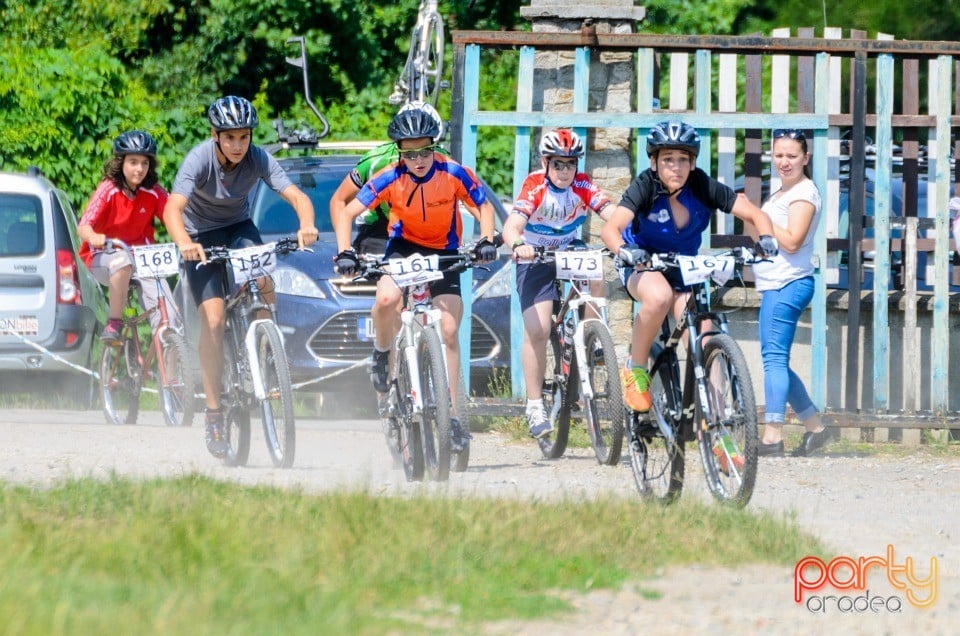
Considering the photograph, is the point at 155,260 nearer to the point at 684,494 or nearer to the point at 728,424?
the point at 684,494

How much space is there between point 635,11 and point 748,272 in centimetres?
179

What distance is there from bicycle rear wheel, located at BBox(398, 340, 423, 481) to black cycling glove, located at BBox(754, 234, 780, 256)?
1.81 m

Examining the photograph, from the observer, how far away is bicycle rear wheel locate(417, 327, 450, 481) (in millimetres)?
7855

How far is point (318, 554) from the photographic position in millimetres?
5523

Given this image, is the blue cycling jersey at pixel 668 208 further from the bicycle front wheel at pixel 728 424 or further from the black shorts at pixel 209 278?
the black shorts at pixel 209 278

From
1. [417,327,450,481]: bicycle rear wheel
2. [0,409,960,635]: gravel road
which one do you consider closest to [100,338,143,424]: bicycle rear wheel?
[0,409,960,635]: gravel road

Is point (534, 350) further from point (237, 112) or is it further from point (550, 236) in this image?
point (237, 112)

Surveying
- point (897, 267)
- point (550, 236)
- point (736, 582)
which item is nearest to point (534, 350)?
point (550, 236)

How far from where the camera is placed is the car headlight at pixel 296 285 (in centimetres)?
1120

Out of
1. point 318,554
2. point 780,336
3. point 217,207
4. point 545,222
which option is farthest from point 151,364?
point 318,554

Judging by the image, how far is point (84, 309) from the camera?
12.6 meters

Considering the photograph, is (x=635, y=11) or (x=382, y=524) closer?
(x=382, y=524)

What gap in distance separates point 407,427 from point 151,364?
3.79 metres

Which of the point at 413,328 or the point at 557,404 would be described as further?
the point at 557,404
